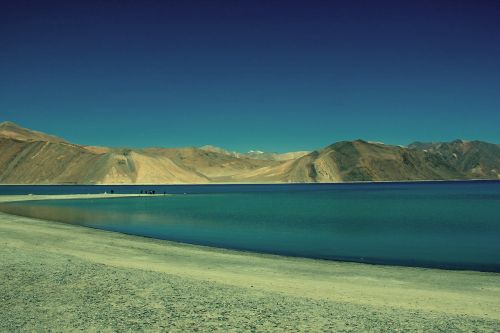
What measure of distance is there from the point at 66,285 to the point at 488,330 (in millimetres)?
11465

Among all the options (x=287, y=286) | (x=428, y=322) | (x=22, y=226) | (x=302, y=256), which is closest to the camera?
(x=428, y=322)

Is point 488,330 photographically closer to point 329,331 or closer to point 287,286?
point 329,331

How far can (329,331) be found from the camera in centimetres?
1074

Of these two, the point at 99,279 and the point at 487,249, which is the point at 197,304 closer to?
the point at 99,279

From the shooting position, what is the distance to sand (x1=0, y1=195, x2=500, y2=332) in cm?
1136

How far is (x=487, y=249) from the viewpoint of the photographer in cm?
2848

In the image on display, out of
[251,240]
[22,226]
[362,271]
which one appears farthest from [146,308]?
[22,226]

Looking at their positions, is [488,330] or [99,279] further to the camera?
[99,279]

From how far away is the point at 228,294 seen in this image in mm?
14406

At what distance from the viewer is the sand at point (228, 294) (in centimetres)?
1136

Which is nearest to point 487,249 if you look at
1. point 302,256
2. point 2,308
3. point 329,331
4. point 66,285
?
point 302,256

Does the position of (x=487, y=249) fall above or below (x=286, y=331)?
above

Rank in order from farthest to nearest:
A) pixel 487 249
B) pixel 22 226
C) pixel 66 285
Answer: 1. pixel 22 226
2. pixel 487 249
3. pixel 66 285

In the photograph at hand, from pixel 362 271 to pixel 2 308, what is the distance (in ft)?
44.8
